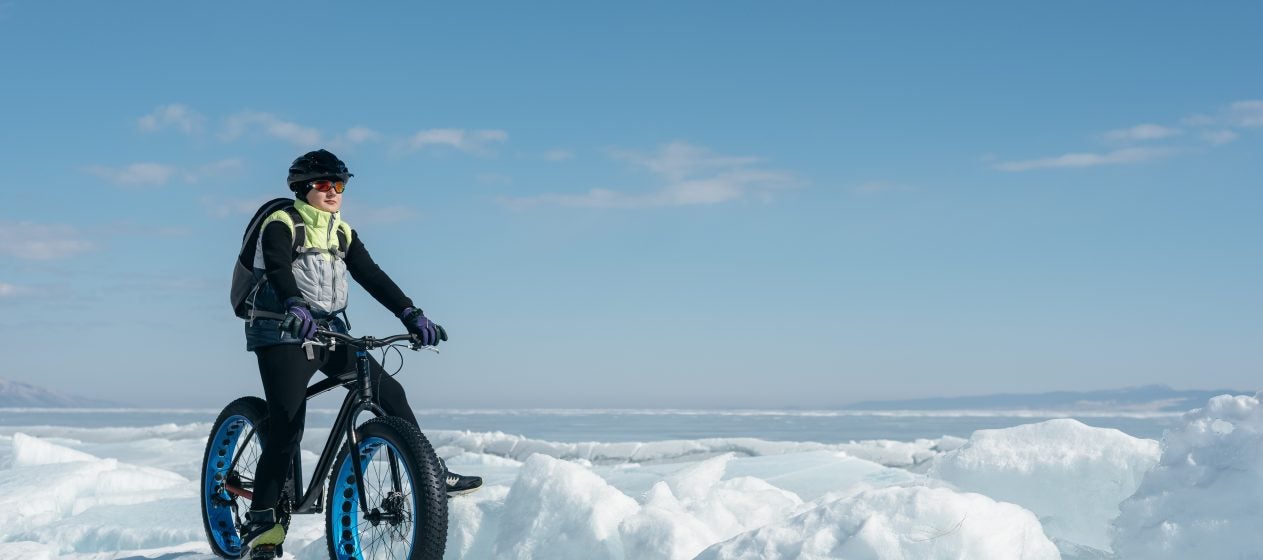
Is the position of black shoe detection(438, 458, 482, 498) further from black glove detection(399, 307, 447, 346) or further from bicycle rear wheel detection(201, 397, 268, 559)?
bicycle rear wheel detection(201, 397, 268, 559)

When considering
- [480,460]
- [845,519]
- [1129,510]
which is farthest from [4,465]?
[1129,510]

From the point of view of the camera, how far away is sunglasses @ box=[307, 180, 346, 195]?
4.03m

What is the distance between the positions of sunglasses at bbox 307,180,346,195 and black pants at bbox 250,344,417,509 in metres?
0.68

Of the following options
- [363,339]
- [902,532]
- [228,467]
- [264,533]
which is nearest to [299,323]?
[363,339]

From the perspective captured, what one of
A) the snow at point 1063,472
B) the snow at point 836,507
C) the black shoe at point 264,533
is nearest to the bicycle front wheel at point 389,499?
the black shoe at point 264,533

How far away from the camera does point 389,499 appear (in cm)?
363

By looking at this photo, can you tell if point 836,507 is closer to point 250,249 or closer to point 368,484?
point 368,484

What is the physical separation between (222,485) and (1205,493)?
452 cm

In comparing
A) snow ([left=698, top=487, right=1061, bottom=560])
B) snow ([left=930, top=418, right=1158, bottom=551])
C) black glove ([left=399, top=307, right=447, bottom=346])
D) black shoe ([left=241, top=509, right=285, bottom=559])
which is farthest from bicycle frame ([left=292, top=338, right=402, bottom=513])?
snow ([left=930, top=418, right=1158, bottom=551])

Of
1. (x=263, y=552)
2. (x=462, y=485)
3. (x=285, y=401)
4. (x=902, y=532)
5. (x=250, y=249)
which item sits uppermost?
(x=250, y=249)

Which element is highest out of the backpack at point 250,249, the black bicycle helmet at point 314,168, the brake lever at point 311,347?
the black bicycle helmet at point 314,168

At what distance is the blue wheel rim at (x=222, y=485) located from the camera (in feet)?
15.5

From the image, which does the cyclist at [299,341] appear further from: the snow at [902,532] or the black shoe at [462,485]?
the snow at [902,532]

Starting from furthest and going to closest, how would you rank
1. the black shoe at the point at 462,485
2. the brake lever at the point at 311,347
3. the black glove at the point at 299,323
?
1. the black shoe at the point at 462,485
2. the brake lever at the point at 311,347
3. the black glove at the point at 299,323
